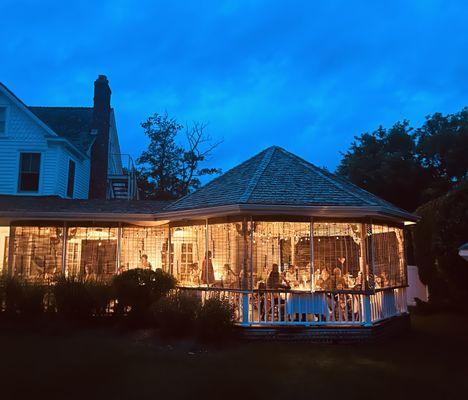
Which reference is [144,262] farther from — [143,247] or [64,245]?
[64,245]

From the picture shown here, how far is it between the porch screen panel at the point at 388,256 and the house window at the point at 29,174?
12246mm

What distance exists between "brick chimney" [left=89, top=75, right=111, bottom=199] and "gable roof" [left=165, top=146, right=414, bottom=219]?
29.0 feet

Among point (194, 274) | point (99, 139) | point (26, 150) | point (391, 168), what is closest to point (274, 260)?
point (194, 274)

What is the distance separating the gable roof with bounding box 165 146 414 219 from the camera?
34.2 ft

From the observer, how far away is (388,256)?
453 inches

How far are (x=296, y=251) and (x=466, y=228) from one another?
18.7 feet

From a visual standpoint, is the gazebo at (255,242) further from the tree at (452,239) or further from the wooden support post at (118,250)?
the tree at (452,239)

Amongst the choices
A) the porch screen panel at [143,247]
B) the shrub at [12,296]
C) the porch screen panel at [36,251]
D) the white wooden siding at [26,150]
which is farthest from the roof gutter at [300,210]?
the white wooden siding at [26,150]

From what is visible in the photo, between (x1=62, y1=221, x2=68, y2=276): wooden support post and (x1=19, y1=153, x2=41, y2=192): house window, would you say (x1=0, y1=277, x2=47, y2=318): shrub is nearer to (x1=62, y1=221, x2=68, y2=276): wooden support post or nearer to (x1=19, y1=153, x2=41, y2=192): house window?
(x1=62, y1=221, x2=68, y2=276): wooden support post

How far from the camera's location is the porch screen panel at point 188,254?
12.3m

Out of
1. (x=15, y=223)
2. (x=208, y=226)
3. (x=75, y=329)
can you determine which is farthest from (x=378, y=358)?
(x=15, y=223)

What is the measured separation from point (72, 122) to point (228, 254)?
1289cm

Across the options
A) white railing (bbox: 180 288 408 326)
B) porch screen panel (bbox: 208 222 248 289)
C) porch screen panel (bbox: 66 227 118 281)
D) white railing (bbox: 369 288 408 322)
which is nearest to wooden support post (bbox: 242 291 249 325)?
white railing (bbox: 180 288 408 326)

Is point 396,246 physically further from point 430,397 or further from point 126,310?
point 126,310
